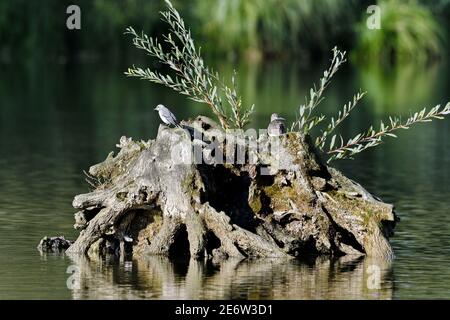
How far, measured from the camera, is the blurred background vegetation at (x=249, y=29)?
5484cm

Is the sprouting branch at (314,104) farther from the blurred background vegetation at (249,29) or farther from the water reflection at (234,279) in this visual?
the blurred background vegetation at (249,29)

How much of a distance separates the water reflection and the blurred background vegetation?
133 feet

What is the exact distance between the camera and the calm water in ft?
41.7

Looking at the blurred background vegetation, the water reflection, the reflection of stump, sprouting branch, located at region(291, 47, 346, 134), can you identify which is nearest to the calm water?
the water reflection

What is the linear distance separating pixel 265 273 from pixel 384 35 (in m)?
46.4

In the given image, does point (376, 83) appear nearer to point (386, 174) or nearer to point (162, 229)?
point (386, 174)

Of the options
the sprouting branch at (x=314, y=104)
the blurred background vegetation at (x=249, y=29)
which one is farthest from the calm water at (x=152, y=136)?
the blurred background vegetation at (x=249, y=29)

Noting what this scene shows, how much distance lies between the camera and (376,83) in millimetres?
45719

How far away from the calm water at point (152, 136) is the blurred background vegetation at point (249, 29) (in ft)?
24.6

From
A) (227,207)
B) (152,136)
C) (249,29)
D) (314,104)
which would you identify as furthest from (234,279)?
(249,29)

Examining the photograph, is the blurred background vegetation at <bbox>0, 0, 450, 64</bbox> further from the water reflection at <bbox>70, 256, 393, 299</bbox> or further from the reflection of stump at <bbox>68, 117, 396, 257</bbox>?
the water reflection at <bbox>70, 256, 393, 299</bbox>

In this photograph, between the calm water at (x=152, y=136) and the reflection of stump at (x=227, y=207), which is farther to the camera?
the reflection of stump at (x=227, y=207)
